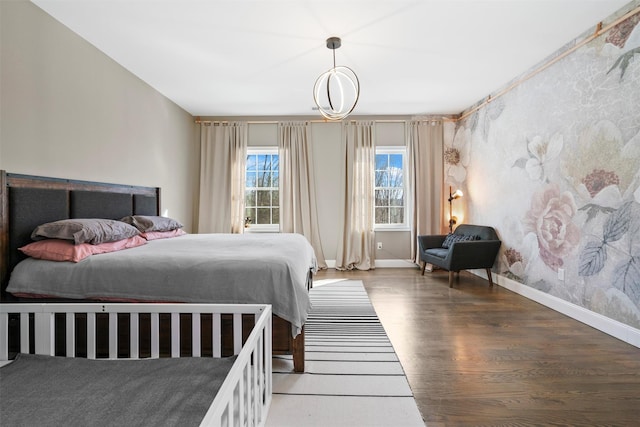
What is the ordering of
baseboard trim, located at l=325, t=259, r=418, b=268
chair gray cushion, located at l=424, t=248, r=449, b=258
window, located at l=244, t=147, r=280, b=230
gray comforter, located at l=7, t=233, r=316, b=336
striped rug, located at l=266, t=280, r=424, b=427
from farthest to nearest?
window, located at l=244, t=147, r=280, b=230, baseboard trim, located at l=325, t=259, r=418, b=268, chair gray cushion, located at l=424, t=248, r=449, b=258, gray comforter, located at l=7, t=233, r=316, b=336, striped rug, located at l=266, t=280, r=424, b=427

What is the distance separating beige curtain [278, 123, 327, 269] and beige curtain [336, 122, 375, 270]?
46 cm

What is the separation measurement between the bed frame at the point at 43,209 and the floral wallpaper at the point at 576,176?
2564 mm

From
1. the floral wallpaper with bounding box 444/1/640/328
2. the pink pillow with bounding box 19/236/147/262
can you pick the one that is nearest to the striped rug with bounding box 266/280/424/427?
the pink pillow with bounding box 19/236/147/262

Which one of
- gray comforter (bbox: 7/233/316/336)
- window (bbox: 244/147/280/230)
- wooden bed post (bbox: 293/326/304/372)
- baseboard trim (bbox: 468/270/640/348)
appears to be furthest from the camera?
window (bbox: 244/147/280/230)

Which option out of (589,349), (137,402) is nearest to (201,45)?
(137,402)

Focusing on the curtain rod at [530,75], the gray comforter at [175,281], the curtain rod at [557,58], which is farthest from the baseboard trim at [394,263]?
the gray comforter at [175,281]

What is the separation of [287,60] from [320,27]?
0.69m

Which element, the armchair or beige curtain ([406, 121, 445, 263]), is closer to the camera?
the armchair

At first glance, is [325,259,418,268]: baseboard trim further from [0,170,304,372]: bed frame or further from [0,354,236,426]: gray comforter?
[0,354,236,426]: gray comforter

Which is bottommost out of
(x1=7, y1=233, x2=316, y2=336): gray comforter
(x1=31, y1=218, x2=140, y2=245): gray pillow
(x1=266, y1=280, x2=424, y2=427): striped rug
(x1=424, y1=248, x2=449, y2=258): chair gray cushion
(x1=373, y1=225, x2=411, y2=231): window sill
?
(x1=266, y1=280, x2=424, y2=427): striped rug

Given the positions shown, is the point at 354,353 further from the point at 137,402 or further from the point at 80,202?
the point at 80,202

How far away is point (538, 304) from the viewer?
10.8 ft

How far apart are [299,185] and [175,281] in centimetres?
343

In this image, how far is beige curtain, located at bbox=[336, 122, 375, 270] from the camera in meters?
5.07
